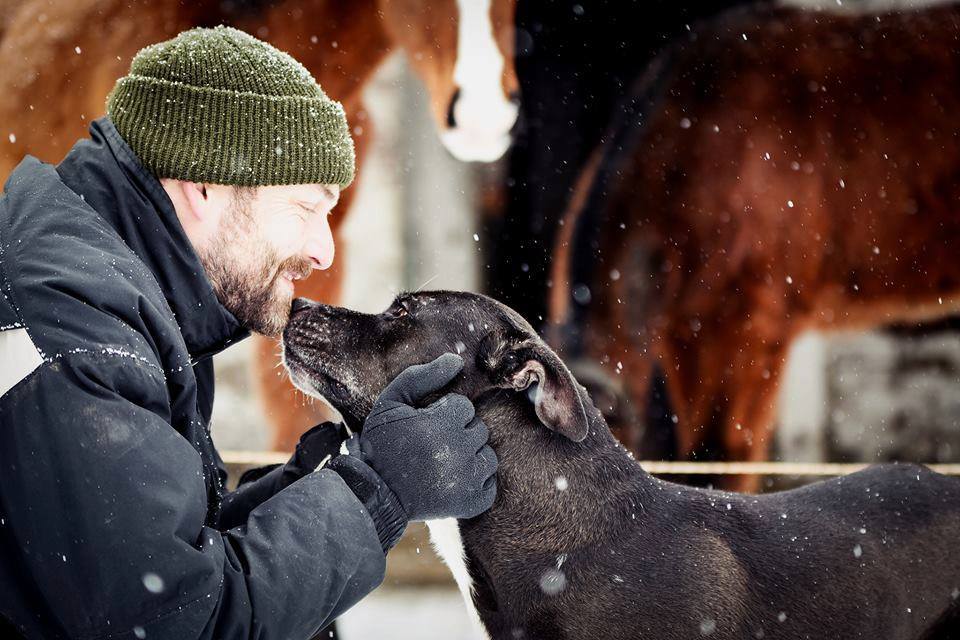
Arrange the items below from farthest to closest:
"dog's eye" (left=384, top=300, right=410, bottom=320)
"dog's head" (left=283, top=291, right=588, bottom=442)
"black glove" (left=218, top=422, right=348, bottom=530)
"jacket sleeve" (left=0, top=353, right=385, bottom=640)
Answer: "dog's eye" (left=384, top=300, right=410, bottom=320)
"black glove" (left=218, top=422, right=348, bottom=530)
"dog's head" (left=283, top=291, right=588, bottom=442)
"jacket sleeve" (left=0, top=353, right=385, bottom=640)

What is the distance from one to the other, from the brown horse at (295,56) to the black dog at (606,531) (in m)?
2.56

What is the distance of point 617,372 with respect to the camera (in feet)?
17.0

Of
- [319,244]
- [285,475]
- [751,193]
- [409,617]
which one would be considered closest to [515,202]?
[751,193]

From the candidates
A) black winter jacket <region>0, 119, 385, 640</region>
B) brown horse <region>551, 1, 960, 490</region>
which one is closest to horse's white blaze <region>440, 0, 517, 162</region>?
brown horse <region>551, 1, 960, 490</region>

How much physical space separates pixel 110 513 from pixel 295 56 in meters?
3.74

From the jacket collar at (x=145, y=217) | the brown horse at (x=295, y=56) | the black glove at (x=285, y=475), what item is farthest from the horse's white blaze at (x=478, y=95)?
the jacket collar at (x=145, y=217)

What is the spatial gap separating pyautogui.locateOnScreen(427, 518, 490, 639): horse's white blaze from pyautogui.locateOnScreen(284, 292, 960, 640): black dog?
0.04 ft

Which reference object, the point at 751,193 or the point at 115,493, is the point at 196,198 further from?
the point at 751,193

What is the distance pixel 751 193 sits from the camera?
513cm

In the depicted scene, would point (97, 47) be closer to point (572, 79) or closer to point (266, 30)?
point (266, 30)

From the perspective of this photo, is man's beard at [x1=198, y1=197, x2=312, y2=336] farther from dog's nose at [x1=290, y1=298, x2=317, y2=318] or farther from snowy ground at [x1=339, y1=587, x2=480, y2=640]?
snowy ground at [x1=339, y1=587, x2=480, y2=640]

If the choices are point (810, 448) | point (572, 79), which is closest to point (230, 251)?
point (572, 79)

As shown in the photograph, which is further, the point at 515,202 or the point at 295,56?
the point at 515,202

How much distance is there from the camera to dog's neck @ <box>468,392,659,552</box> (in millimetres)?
2271
